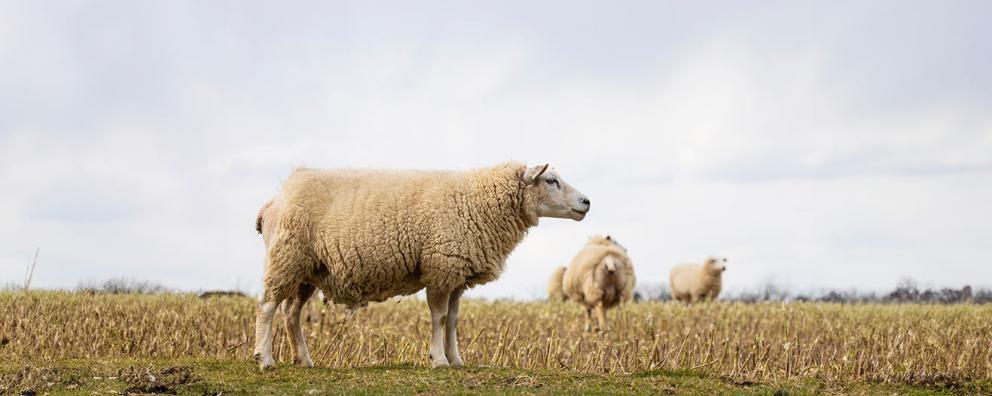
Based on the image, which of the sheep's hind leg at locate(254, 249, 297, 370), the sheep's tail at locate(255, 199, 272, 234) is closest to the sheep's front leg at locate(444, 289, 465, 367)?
the sheep's hind leg at locate(254, 249, 297, 370)

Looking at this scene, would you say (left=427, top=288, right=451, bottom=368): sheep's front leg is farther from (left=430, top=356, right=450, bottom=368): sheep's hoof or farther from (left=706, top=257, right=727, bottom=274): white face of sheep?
(left=706, top=257, right=727, bottom=274): white face of sheep

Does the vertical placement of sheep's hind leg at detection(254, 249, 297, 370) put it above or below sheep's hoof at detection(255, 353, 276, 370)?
above

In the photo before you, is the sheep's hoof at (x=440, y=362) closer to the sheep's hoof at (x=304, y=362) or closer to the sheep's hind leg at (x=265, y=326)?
the sheep's hoof at (x=304, y=362)

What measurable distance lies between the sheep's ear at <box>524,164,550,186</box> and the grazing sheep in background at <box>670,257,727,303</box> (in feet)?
66.7

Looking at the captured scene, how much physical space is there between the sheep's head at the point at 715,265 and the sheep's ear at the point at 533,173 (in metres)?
21.3

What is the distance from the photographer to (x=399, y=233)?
11.2 metres

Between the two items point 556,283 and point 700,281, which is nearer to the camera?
point 700,281

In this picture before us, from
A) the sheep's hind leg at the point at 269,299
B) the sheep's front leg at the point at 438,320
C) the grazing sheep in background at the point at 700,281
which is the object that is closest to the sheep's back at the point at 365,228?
the sheep's front leg at the point at 438,320

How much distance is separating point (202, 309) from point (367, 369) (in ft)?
22.2

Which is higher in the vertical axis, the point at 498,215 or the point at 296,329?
the point at 498,215

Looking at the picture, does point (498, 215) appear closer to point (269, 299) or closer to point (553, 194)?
point (553, 194)

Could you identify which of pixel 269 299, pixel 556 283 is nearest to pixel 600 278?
pixel 269 299

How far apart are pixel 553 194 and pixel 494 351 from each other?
4.47 metres

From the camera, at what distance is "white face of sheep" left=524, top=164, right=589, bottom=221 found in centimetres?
1182
